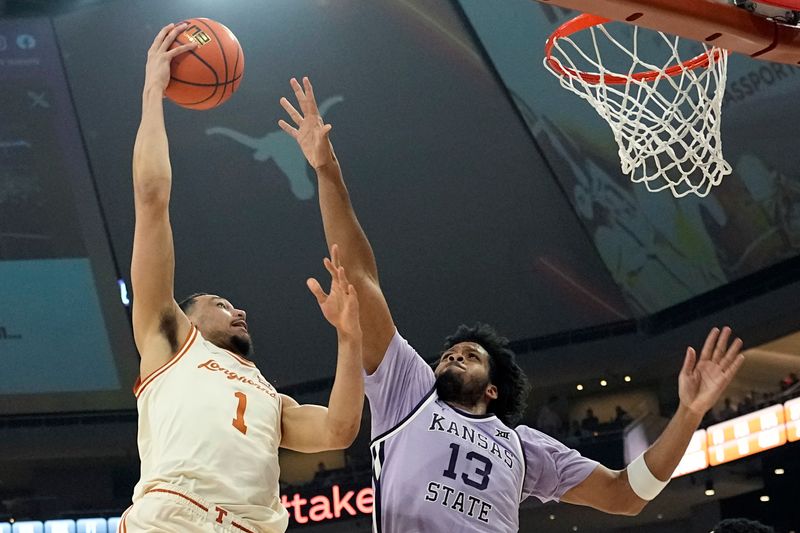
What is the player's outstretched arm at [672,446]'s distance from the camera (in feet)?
14.4

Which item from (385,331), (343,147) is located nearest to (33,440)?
(343,147)

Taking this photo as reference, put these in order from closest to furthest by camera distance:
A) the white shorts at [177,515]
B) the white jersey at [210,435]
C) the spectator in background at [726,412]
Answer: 1. the white shorts at [177,515]
2. the white jersey at [210,435]
3. the spectator in background at [726,412]

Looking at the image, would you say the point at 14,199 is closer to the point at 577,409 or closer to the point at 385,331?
the point at 577,409

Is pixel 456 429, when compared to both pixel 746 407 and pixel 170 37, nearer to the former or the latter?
pixel 170 37

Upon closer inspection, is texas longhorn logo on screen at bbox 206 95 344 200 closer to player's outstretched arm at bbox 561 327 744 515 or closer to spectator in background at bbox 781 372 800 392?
spectator in background at bbox 781 372 800 392

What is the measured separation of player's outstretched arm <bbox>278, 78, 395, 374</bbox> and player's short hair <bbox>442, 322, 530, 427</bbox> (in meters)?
0.55

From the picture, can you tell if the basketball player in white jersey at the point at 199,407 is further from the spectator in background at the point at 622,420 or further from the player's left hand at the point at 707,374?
the spectator in background at the point at 622,420

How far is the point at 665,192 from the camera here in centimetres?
1611

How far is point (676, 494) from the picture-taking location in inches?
678

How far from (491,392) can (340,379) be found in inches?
43.9

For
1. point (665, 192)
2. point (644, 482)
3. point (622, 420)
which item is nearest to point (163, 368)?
point (644, 482)

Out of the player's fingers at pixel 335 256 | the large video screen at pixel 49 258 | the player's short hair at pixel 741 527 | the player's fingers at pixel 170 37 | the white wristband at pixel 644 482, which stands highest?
the player's fingers at pixel 170 37

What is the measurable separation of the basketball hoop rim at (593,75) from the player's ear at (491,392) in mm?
1882

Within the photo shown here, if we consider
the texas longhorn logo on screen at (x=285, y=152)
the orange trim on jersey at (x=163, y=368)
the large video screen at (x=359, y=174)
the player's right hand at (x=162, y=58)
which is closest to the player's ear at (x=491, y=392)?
the orange trim on jersey at (x=163, y=368)
